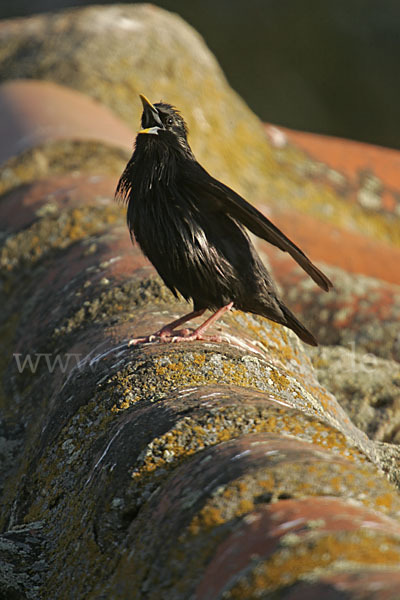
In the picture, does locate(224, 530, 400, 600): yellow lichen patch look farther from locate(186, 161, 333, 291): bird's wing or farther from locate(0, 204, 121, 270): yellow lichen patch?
locate(0, 204, 121, 270): yellow lichen patch

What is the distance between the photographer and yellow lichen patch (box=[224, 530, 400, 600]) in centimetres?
123

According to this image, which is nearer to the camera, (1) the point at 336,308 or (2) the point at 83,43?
(1) the point at 336,308

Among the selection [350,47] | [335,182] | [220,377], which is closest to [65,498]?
[220,377]

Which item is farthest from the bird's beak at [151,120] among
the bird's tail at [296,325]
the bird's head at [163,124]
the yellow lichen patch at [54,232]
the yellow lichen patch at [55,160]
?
the yellow lichen patch at [55,160]

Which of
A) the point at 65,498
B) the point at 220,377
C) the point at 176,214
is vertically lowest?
the point at 65,498

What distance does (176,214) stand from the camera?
2896 mm

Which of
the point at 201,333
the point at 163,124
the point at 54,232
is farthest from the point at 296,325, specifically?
the point at 54,232

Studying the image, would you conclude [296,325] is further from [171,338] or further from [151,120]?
[151,120]

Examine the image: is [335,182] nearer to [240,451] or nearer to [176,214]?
[176,214]

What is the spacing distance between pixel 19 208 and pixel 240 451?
11.3 ft

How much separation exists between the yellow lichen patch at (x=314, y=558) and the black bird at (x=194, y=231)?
58.8 inches

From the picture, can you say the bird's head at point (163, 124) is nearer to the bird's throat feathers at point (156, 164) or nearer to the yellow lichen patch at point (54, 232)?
the bird's throat feathers at point (156, 164)

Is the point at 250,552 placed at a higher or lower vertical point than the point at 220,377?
higher

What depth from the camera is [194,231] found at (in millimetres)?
2877
